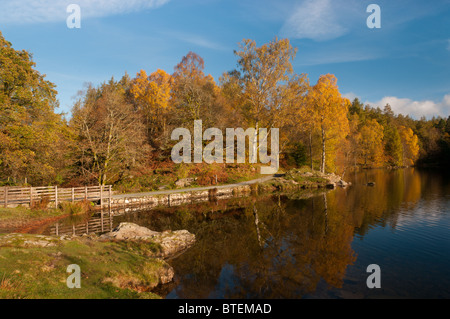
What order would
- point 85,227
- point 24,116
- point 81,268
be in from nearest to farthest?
point 81,268 → point 85,227 → point 24,116

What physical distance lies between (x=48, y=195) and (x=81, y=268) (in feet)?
49.6

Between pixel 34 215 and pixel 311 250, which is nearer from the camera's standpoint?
pixel 311 250

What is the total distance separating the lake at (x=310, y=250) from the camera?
8.82 meters

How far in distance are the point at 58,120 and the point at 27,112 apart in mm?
2165

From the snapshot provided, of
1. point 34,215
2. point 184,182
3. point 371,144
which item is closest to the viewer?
point 34,215

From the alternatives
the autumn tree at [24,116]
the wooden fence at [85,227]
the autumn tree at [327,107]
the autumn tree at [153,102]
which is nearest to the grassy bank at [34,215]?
the wooden fence at [85,227]

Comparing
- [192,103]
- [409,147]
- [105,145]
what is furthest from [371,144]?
[105,145]

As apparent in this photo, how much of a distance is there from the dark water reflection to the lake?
4 cm

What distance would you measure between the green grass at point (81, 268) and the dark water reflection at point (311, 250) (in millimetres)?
1365

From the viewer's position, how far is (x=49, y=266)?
306 inches

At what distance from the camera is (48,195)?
19984mm

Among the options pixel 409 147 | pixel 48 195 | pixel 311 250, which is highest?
pixel 409 147

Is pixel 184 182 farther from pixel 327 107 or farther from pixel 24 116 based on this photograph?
pixel 327 107

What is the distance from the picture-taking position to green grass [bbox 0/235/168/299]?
638 cm
